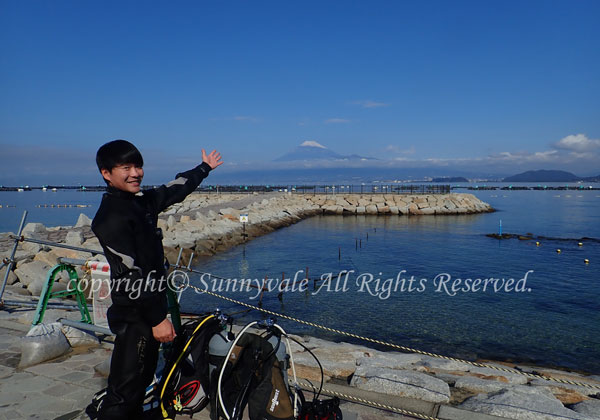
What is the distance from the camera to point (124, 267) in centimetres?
268

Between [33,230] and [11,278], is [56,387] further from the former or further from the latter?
[33,230]

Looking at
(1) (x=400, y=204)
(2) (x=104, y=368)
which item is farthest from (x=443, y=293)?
(1) (x=400, y=204)

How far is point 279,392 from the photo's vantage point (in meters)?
3.15

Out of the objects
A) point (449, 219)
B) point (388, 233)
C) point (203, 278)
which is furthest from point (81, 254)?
point (449, 219)

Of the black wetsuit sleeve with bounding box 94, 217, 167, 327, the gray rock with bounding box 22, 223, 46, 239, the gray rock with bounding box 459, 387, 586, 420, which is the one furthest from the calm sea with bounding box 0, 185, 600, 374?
the black wetsuit sleeve with bounding box 94, 217, 167, 327

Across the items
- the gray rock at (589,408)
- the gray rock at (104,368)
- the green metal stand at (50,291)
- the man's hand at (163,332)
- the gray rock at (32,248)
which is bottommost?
the gray rock at (589,408)

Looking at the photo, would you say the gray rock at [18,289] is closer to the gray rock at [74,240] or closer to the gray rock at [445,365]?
the gray rock at [74,240]

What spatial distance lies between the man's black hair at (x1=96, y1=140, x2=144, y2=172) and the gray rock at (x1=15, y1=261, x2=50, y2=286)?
38.5ft

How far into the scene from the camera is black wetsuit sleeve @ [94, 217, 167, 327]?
2.65 meters

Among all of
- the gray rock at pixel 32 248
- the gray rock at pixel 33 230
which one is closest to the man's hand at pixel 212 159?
the gray rock at pixel 32 248

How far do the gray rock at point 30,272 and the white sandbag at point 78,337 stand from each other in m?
7.82

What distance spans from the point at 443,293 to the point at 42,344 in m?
14.0

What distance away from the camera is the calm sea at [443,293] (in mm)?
10969

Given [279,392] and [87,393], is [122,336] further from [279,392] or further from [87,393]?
[87,393]
